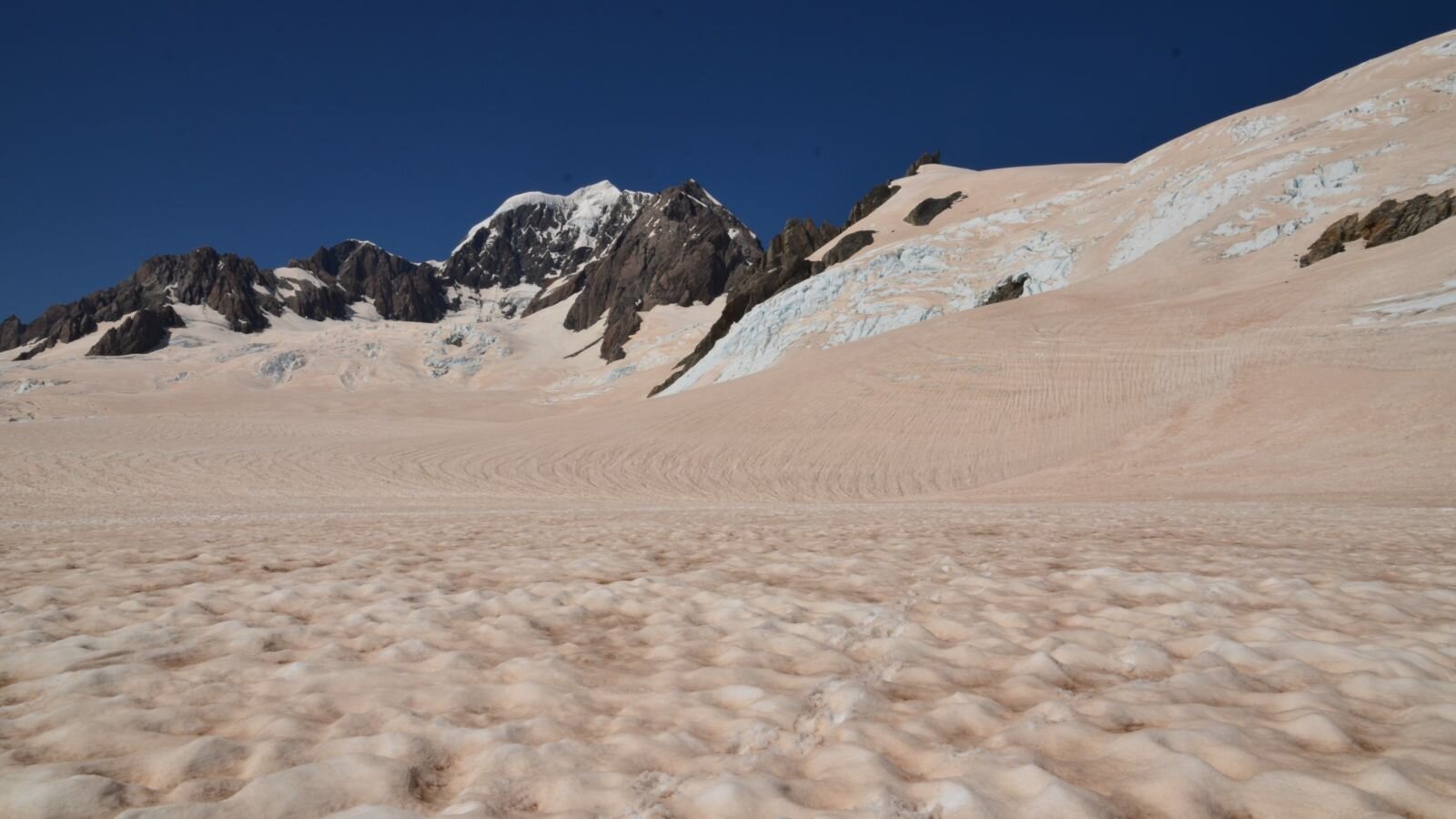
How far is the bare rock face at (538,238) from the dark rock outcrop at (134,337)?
84.2 m

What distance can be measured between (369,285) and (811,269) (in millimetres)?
135093

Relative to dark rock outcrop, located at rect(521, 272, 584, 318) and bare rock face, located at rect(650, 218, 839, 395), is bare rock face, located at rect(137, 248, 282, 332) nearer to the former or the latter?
dark rock outcrop, located at rect(521, 272, 584, 318)

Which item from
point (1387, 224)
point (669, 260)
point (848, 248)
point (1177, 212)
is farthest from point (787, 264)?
point (669, 260)

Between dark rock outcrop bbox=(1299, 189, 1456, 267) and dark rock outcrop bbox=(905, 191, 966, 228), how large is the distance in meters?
33.2

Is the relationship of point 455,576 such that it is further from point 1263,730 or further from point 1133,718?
point 1263,730

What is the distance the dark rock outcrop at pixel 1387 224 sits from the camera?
81.2 ft

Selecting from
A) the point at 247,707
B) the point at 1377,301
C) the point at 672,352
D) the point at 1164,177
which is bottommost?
the point at 247,707

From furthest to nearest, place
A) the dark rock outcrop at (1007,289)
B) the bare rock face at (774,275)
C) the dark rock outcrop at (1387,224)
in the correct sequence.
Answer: the bare rock face at (774,275)
the dark rock outcrop at (1007,289)
the dark rock outcrop at (1387,224)

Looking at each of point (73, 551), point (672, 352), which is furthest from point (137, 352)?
point (73, 551)

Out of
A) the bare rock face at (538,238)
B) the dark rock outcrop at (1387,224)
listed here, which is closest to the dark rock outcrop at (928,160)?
the dark rock outcrop at (1387,224)

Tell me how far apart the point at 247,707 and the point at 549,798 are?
1.88 meters

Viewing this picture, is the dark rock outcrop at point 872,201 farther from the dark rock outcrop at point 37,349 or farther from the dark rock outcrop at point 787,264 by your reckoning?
the dark rock outcrop at point 37,349

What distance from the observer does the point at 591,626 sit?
4.84 m

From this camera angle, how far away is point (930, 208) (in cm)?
5922
